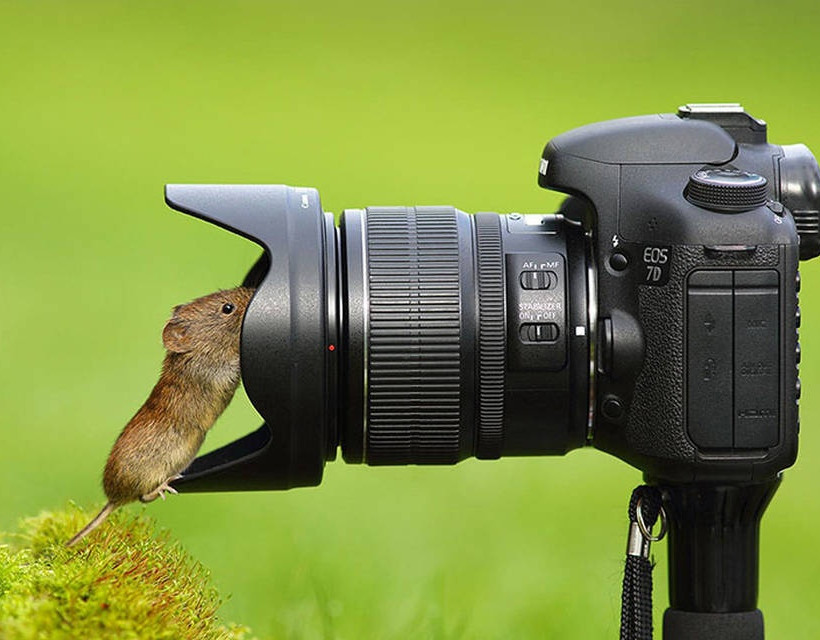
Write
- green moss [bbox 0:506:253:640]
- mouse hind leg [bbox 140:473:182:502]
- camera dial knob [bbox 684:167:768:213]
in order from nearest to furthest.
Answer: green moss [bbox 0:506:253:640] → camera dial knob [bbox 684:167:768:213] → mouse hind leg [bbox 140:473:182:502]

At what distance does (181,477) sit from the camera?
2.23m

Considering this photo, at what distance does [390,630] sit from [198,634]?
97cm

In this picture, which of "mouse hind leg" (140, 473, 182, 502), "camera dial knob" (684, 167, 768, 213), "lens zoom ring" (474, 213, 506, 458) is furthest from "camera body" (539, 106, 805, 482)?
"mouse hind leg" (140, 473, 182, 502)

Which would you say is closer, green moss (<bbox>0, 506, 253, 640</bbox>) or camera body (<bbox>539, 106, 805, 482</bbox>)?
green moss (<bbox>0, 506, 253, 640</bbox>)

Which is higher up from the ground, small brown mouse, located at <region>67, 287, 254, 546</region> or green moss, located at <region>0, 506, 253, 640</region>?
small brown mouse, located at <region>67, 287, 254, 546</region>

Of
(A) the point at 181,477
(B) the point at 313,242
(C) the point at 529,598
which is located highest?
(B) the point at 313,242

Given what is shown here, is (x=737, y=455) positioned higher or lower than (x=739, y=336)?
lower

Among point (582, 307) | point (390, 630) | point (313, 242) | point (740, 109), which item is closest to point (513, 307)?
point (582, 307)

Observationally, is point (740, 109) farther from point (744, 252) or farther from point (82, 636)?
point (82, 636)

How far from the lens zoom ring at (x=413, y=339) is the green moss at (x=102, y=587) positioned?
363 mm

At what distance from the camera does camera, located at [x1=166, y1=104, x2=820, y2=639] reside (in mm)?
2135

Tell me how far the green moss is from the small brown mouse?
0.06 metres

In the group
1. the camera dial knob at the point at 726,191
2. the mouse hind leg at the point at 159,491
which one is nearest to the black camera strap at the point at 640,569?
the camera dial knob at the point at 726,191

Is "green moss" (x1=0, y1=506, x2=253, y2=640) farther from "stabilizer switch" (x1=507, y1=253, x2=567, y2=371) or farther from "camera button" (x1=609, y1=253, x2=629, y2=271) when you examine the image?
"camera button" (x1=609, y1=253, x2=629, y2=271)
